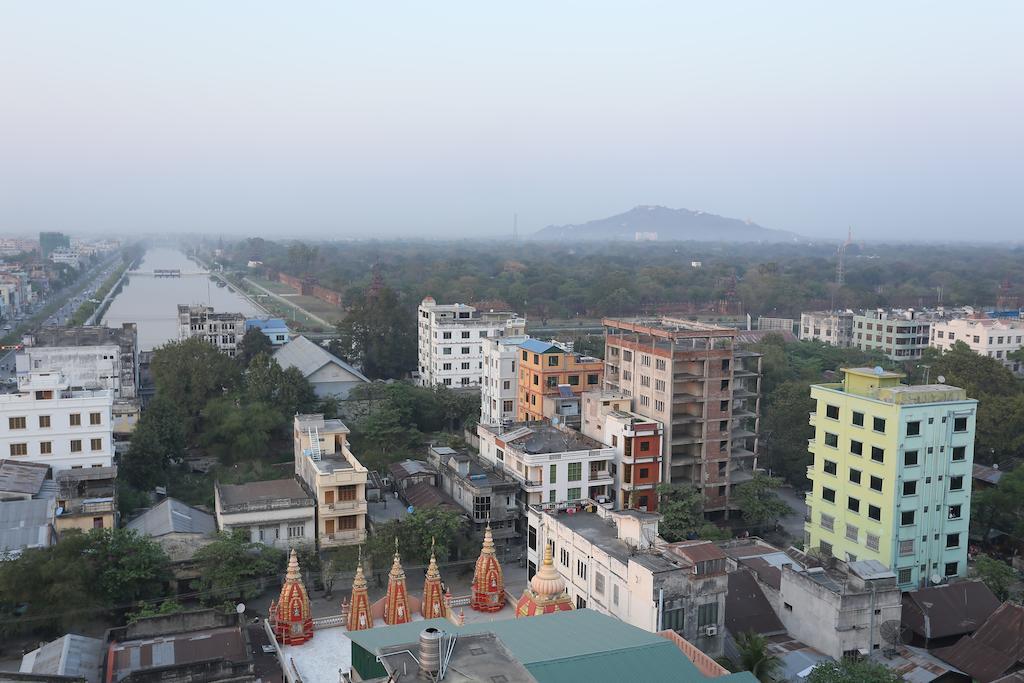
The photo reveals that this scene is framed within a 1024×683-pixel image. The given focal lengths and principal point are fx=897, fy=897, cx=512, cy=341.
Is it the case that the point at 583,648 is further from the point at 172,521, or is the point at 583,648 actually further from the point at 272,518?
the point at 172,521

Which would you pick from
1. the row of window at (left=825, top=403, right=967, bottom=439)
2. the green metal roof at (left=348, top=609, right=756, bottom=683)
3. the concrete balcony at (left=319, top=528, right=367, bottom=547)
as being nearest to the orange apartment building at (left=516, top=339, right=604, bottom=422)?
the concrete balcony at (left=319, top=528, right=367, bottom=547)

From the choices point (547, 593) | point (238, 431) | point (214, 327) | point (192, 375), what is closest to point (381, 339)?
point (214, 327)

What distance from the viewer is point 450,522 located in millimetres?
25188

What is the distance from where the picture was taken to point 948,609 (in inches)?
796

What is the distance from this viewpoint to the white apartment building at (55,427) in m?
29.1

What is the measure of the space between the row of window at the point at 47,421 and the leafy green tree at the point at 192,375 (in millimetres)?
8827

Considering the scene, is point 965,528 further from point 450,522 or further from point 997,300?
point 997,300

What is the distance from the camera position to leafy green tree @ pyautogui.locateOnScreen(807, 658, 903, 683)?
15.6m

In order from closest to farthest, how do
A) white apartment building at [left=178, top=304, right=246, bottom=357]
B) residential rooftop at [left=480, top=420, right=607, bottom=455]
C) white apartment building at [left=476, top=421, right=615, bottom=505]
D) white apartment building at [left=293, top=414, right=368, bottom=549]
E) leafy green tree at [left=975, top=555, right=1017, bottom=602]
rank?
leafy green tree at [left=975, top=555, right=1017, bottom=602]
white apartment building at [left=293, top=414, right=368, bottom=549]
white apartment building at [left=476, top=421, right=615, bottom=505]
residential rooftop at [left=480, top=420, right=607, bottom=455]
white apartment building at [left=178, top=304, right=246, bottom=357]

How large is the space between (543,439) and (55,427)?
53.0 ft

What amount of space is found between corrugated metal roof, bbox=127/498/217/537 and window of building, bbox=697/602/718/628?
13856 millimetres

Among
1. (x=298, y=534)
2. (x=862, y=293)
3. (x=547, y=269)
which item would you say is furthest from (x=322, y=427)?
(x=547, y=269)

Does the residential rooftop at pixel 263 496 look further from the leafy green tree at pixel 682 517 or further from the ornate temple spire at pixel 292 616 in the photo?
the leafy green tree at pixel 682 517

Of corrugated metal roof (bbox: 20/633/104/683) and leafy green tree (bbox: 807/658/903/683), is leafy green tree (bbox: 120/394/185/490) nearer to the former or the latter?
corrugated metal roof (bbox: 20/633/104/683)
